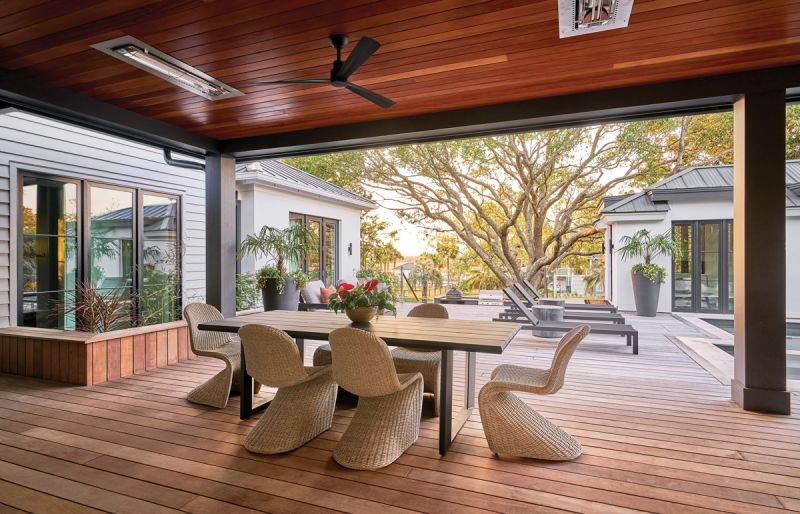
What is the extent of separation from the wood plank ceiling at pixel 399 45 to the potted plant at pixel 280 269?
10.7 ft

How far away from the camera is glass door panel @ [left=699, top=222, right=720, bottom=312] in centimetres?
909

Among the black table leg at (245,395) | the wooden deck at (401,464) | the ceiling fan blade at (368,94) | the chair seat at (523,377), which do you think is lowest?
the wooden deck at (401,464)

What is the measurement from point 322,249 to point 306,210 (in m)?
1.06

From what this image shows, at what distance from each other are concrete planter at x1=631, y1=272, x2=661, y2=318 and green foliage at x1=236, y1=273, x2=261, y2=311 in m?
7.46

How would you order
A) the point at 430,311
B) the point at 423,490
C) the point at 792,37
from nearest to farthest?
the point at 423,490 → the point at 792,37 → the point at 430,311

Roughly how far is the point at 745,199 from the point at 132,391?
5620mm

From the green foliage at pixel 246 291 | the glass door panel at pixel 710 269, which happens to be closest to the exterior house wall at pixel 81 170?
the green foliage at pixel 246 291

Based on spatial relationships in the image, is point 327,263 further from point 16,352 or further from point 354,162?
point 16,352

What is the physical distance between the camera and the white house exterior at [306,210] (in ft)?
26.3

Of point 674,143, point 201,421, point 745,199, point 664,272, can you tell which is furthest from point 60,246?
point 674,143

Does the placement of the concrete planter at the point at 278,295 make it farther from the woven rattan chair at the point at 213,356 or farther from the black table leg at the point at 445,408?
the black table leg at the point at 445,408

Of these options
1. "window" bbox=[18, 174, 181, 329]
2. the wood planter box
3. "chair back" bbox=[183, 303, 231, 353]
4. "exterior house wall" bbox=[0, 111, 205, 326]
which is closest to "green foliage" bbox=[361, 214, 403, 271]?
"exterior house wall" bbox=[0, 111, 205, 326]

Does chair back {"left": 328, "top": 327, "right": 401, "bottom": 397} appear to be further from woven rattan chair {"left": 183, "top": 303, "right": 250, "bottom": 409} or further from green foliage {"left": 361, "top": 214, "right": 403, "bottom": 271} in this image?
green foliage {"left": 361, "top": 214, "right": 403, "bottom": 271}

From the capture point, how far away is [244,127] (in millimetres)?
4973
